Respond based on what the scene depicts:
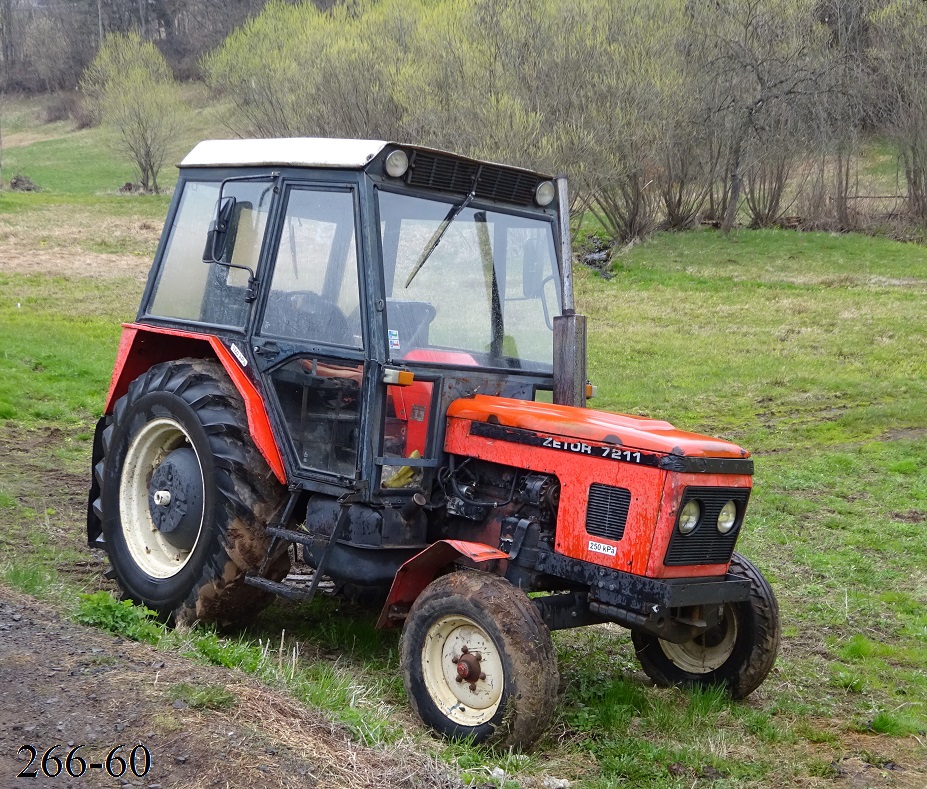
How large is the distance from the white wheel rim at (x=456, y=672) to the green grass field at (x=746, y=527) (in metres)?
0.17

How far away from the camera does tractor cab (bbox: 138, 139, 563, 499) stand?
5.27 m

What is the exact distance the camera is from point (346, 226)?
5363 mm

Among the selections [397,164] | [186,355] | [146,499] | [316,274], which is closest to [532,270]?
[397,164]

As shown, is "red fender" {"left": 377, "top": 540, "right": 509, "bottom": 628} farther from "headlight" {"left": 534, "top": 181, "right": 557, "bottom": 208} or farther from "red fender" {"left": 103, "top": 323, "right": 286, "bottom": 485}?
"headlight" {"left": 534, "top": 181, "right": 557, "bottom": 208}

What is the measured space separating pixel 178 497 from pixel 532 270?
7.40 feet

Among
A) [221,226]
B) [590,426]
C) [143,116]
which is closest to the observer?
[590,426]

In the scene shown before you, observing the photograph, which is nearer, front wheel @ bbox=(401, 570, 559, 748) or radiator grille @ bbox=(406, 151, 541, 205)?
front wheel @ bbox=(401, 570, 559, 748)

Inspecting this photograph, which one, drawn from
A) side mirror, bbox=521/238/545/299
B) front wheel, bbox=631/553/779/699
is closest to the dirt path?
front wheel, bbox=631/553/779/699

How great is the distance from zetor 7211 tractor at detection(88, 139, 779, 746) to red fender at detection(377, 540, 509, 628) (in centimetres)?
1

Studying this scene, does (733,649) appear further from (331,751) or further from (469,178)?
(469,178)

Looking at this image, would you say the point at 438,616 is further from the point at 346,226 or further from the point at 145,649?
the point at 346,226

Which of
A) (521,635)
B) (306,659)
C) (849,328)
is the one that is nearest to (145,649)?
(306,659)

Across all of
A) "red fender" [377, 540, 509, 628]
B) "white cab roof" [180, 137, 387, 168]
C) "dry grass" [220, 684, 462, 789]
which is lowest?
"dry grass" [220, 684, 462, 789]

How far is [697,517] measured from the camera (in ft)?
15.7
